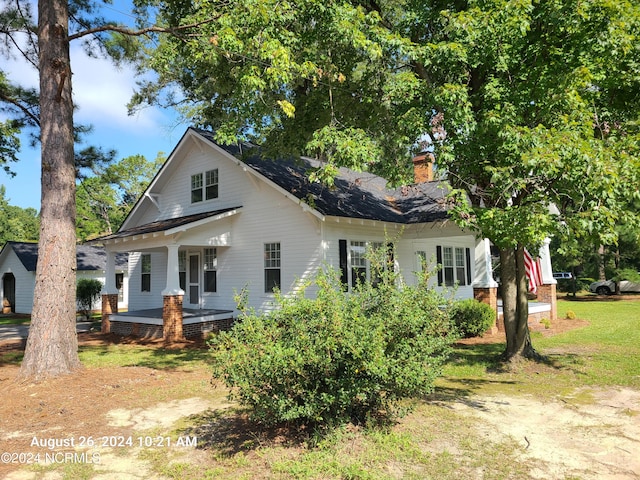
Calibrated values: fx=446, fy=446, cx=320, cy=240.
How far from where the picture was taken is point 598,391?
732 centimetres

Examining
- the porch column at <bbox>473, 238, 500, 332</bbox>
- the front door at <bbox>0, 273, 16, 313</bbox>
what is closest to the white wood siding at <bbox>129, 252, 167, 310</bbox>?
the porch column at <bbox>473, 238, 500, 332</bbox>

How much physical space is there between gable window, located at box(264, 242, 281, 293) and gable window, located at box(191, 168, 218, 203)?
336 centimetres

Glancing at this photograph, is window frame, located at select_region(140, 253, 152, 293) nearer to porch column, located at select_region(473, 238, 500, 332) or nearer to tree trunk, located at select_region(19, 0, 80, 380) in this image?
tree trunk, located at select_region(19, 0, 80, 380)

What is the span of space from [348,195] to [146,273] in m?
9.42

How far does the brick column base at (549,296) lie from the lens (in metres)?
17.1

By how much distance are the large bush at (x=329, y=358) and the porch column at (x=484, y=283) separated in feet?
33.2

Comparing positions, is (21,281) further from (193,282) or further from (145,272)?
(193,282)

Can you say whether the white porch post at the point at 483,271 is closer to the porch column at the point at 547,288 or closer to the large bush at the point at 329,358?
the porch column at the point at 547,288

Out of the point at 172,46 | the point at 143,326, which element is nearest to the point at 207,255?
the point at 143,326

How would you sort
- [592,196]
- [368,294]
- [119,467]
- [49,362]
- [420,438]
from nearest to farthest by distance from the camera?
[119,467], [420,438], [368,294], [592,196], [49,362]

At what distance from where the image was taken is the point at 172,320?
1323 cm

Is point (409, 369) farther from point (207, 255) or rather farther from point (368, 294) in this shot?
point (207, 255)

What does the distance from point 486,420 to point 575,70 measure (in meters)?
5.12

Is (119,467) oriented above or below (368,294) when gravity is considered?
below
